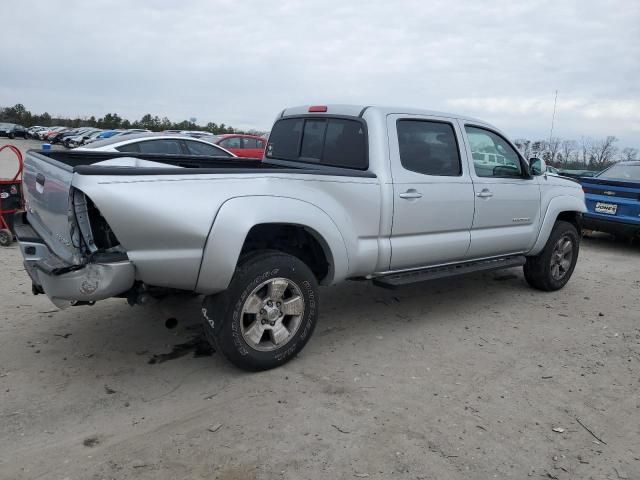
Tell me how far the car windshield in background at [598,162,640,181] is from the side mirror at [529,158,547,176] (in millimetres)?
4859

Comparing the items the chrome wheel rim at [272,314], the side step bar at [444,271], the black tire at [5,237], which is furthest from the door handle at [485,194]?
the black tire at [5,237]

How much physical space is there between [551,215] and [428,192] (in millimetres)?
2173

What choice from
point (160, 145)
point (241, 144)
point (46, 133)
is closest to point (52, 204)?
point (160, 145)

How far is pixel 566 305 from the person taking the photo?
235 inches

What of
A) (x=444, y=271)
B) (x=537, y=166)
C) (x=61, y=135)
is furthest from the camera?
(x=61, y=135)

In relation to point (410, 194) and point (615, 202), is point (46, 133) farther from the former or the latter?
point (410, 194)

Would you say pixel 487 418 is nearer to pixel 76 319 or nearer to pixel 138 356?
pixel 138 356

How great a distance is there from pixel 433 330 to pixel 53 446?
10.6 ft

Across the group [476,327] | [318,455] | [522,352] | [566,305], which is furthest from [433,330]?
[318,455]

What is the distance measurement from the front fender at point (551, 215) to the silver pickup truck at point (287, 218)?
0.02m

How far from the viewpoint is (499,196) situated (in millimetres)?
5414

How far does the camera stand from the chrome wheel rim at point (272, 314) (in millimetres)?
3762

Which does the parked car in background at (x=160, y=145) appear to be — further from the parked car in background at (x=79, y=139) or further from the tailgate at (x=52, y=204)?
the parked car in background at (x=79, y=139)

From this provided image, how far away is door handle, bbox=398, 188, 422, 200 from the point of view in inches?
177
